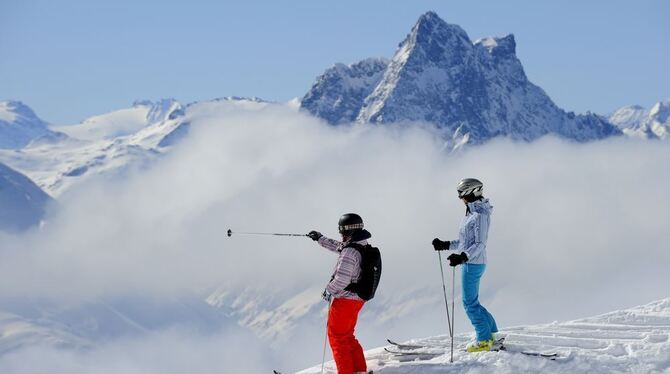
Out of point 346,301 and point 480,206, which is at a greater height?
point 480,206

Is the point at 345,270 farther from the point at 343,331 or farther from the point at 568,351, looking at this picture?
the point at 568,351

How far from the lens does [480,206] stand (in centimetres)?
1628

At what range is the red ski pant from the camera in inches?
595

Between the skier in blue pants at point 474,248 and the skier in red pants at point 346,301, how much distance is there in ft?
5.91

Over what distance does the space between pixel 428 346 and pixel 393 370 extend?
2.39m

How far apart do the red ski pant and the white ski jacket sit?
7.55ft

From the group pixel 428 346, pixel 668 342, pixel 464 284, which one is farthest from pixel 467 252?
pixel 668 342

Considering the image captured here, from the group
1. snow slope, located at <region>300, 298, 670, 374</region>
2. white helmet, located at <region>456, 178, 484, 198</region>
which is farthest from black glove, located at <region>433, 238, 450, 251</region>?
snow slope, located at <region>300, 298, 670, 374</region>

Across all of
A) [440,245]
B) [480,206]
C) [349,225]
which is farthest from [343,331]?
[480,206]

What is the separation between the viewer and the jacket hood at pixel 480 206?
640 inches

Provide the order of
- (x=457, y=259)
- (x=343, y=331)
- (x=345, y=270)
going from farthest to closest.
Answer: (x=457, y=259)
(x=343, y=331)
(x=345, y=270)

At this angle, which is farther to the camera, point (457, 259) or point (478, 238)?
point (478, 238)

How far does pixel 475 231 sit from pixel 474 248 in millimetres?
311

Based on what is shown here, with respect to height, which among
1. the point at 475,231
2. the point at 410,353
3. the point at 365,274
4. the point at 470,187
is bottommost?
the point at 410,353
